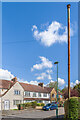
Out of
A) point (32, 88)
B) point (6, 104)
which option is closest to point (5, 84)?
point (6, 104)

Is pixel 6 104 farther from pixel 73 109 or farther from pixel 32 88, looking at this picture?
pixel 73 109

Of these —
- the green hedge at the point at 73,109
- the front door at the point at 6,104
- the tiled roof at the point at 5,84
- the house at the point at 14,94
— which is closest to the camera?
the green hedge at the point at 73,109

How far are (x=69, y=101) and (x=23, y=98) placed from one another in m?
31.6

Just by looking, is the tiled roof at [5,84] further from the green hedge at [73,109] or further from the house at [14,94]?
the green hedge at [73,109]

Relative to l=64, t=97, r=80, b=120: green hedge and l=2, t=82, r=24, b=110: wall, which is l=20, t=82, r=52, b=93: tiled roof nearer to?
l=2, t=82, r=24, b=110: wall

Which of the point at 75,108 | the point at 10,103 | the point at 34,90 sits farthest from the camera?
the point at 34,90

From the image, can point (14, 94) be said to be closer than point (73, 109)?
No

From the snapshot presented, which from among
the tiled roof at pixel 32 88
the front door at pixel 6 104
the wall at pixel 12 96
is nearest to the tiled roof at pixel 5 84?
the wall at pixel 12 96

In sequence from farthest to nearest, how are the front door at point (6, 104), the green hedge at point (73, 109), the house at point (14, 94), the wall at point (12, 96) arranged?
the wall at point (12, 96)
the house at point (14, 94)
the front door at point (6, 104)
the green hedge at point (73, 109)

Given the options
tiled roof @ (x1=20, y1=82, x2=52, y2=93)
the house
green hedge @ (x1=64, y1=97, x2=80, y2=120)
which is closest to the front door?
the house

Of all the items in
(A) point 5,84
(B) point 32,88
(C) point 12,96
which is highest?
(A) point 5,84

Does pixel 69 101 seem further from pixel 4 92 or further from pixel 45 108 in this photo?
pixel 4 92

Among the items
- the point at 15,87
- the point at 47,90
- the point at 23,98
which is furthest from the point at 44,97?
the point at 15,87

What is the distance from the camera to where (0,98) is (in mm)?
36125
